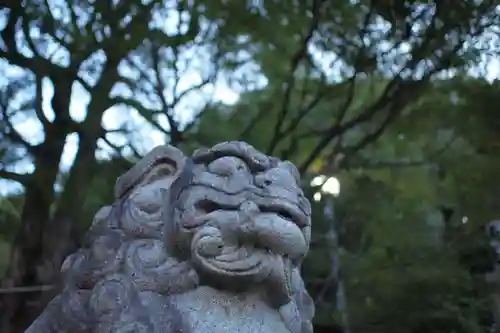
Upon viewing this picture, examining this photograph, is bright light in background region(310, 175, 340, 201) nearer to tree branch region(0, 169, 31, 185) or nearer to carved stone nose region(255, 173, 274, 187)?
tree branch region(0, 169, 31, 185)

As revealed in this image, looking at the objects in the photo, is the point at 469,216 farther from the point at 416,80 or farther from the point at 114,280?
the point at 114,280

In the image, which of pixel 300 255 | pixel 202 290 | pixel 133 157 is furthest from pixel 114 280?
pixel 133 157

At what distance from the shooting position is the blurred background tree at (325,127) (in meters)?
4.80

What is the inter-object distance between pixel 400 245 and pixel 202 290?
432 cm

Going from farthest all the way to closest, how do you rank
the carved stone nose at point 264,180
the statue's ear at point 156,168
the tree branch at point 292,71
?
the tree branch at point 292,71 < the statue's ear at point 156,168 < the carved stone nose at point 264,180

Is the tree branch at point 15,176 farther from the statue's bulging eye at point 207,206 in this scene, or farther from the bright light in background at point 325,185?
the statue's bulging eye at point 207,206

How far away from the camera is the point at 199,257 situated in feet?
6.38

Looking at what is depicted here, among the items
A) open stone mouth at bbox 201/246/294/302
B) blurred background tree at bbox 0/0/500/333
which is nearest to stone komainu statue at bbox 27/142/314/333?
open stone mouth at bbox 201/246/294/302

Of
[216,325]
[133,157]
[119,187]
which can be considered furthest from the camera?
[133,157]

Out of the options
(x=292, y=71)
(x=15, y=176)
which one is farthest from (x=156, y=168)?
(x=292, y=71)

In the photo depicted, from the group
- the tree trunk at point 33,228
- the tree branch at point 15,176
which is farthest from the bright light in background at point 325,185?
the tree branch at point 15,176

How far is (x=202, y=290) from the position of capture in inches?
77.6

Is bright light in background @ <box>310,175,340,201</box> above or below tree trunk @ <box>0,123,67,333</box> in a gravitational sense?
above

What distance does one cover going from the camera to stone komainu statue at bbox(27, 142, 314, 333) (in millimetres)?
1944
